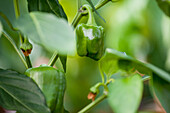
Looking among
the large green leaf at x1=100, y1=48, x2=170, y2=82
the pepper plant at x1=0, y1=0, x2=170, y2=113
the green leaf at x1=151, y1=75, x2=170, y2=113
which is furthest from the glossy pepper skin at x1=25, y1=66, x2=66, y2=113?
the green leaf at x1=151, y1=75, x2=170, y2=113

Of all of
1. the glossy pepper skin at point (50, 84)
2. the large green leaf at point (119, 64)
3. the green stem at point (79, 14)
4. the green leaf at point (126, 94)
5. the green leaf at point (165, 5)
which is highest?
the green leaf at point (165, 5)

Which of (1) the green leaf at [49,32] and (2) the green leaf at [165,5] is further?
(2) the green leaf at [165,5]

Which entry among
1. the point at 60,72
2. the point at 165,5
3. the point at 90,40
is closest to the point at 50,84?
the point at 60,72

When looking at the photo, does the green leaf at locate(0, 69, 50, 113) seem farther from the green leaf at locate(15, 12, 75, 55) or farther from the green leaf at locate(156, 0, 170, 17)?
the green leaf at locate(156, 0, 170, 17)

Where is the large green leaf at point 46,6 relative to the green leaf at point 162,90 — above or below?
above

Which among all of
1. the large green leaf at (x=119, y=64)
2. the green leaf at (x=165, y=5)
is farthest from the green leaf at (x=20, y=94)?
the green leaf at (x=165, y=5)

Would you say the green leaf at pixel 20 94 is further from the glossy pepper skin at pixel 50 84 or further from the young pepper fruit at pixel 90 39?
the young pepper fruit at pixel 90 39

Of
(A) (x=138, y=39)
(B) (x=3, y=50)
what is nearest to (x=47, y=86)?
(B) (x=3, y=50)

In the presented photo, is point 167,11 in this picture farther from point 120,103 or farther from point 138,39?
point 138,39

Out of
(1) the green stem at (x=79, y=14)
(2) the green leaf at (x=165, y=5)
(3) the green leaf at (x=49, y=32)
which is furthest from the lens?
(1) the green stem at (x=79, y=14)

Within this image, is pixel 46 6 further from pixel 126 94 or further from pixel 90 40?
pixel 126 94
